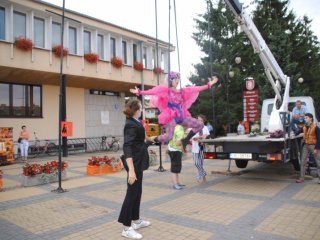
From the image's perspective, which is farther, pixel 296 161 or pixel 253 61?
pixel 253 61

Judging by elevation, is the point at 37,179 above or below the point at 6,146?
below

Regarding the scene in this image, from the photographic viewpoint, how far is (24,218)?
6195 mm

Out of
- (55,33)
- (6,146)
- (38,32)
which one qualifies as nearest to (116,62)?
(55,33)

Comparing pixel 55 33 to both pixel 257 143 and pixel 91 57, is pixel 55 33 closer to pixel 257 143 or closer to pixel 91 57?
pixel 91 57

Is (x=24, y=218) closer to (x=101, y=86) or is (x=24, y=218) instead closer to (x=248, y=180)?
(x=248, y=180)

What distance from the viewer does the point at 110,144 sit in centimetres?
2202

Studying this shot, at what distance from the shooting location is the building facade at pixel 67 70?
16766 millimetres

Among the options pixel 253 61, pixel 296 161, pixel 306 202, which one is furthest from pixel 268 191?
pixel 253 61

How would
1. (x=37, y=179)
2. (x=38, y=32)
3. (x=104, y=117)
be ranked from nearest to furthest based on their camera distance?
1. (x=37, y=179)
2. (x=38, y=32)
3. (x=104, y=117)

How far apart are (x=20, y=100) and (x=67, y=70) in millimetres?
3207

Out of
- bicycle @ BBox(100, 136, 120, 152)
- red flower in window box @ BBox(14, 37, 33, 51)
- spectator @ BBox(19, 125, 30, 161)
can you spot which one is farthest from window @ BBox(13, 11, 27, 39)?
bicycle @ BBox(100, 136, 120, 152)

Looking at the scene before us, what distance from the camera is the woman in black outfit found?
4.85m

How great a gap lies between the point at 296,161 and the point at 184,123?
5.33 metres

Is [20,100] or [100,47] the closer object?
[20,100]
